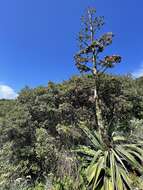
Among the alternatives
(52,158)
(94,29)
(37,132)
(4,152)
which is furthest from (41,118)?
(94,29)

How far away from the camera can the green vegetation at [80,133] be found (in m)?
6.73

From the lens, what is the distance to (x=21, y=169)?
12.4m

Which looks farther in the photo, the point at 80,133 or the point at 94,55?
the point at 80,133

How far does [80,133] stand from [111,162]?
5.06 meters

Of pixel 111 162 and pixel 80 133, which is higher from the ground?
pixel 80 133

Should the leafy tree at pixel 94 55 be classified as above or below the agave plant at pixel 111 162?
above

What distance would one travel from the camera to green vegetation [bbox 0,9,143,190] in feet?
22.1

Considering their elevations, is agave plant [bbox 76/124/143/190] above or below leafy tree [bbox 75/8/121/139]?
below

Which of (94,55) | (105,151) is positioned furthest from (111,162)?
(94,55)

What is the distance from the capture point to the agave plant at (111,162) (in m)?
6.42

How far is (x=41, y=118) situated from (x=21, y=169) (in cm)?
304

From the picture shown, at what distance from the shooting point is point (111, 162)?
654cm

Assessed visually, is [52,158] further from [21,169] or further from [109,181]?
[109,181]

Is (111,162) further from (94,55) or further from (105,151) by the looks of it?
(94,55)
